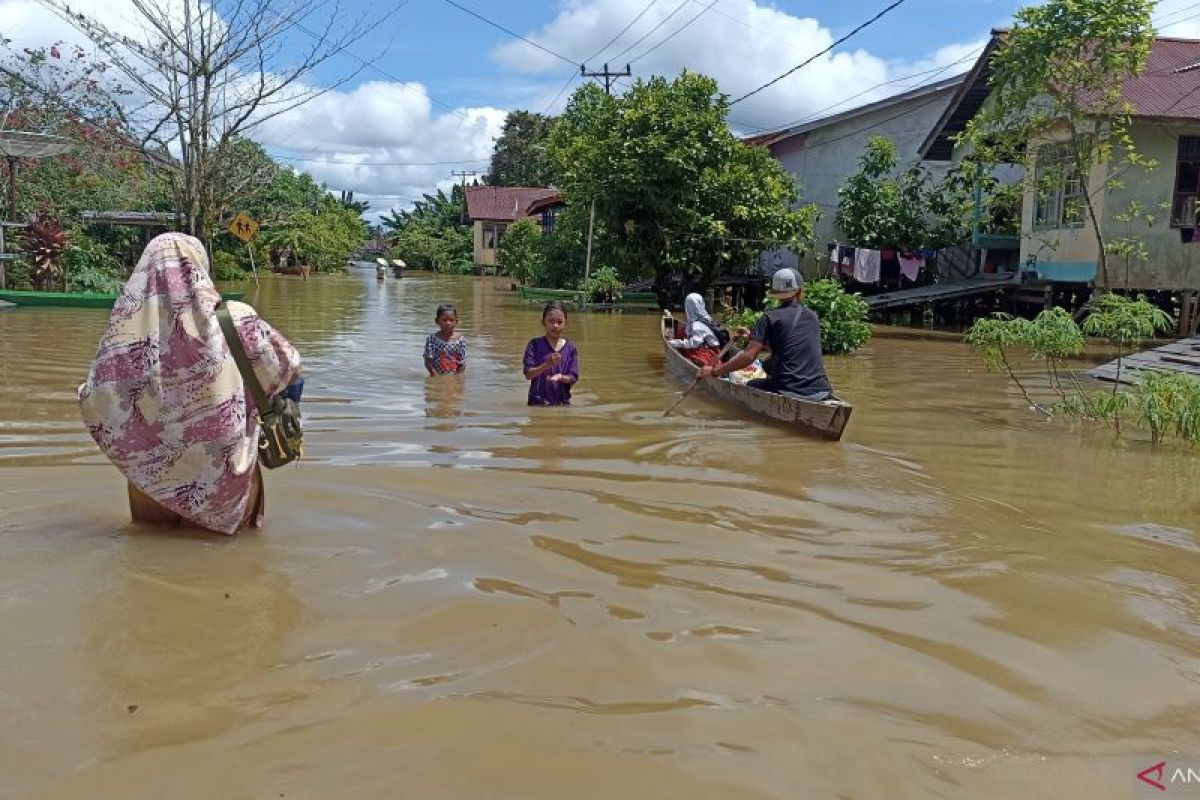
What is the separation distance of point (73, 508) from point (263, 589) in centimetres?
167

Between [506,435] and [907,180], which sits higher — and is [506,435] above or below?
below

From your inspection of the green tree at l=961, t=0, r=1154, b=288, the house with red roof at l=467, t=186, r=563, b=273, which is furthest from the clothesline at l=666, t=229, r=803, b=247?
the house with red roof at l=467, t=186, r=563, b=273

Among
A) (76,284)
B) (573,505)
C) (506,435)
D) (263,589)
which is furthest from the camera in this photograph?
(76,284)

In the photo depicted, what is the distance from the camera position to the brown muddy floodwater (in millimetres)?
2402

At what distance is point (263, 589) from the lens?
349 centimetres

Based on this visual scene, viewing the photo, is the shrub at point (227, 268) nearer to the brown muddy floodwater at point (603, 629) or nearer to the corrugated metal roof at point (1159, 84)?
the corrugated metal roof at point (1159, 84)

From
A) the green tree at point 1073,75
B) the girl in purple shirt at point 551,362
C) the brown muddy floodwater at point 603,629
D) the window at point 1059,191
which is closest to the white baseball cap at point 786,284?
the brown muddy floodwater at point 603,629

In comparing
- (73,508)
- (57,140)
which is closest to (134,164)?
(57,140)

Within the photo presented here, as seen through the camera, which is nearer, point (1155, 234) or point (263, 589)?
point (263, 589)

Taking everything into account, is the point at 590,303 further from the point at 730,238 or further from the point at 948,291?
the point at 948,291

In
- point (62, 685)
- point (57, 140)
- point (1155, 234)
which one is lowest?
point (62, 685)

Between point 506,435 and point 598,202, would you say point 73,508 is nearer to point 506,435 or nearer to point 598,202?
point 506,435

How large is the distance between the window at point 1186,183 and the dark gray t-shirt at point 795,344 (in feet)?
40.1

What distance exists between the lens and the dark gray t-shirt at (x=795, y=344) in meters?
7.58
